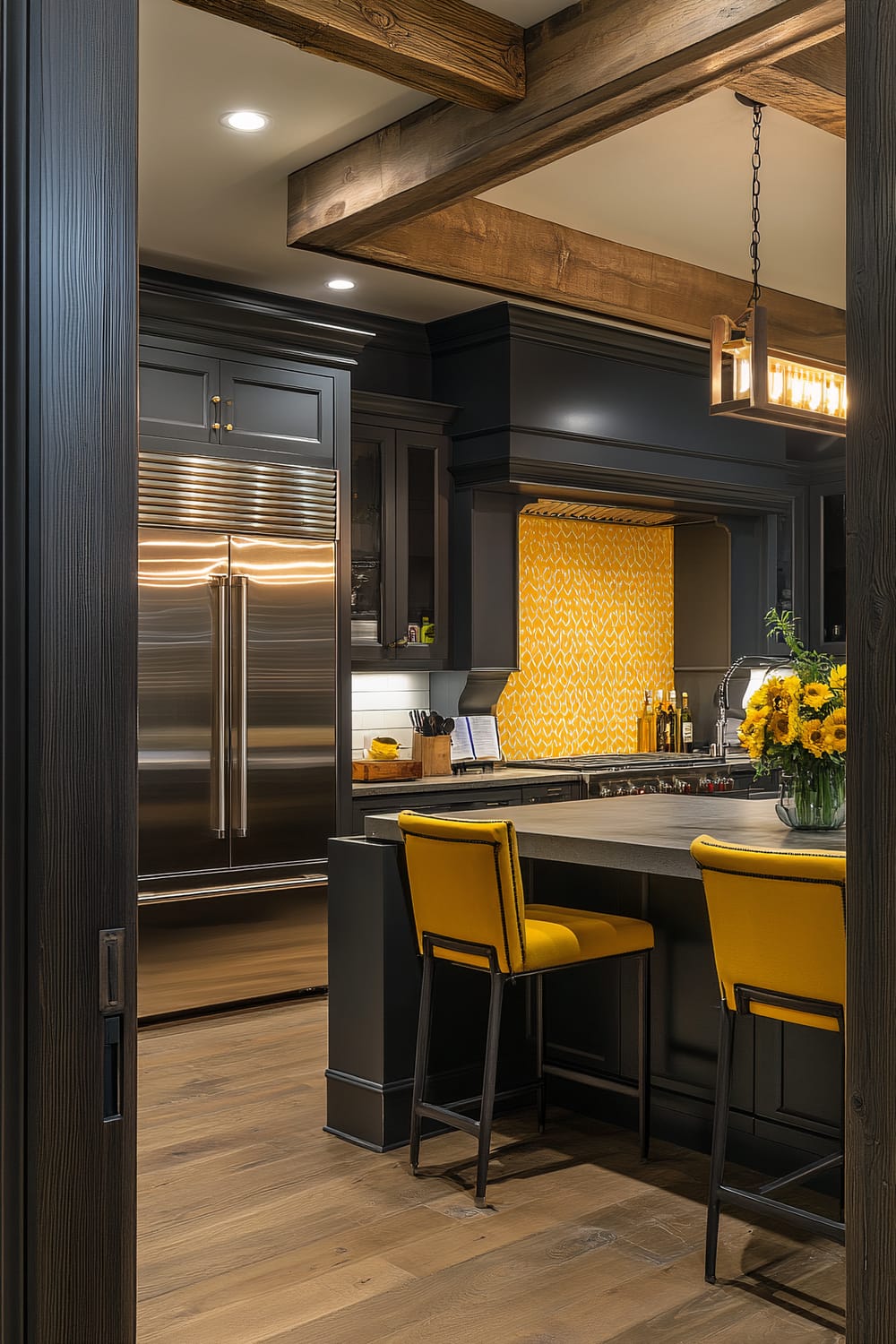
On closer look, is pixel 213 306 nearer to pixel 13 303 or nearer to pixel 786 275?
pixel 786 275

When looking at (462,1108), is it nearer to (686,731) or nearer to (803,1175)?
(803,1175)

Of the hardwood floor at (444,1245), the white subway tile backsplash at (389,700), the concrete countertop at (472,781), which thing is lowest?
the hardwood floor at (444,1245)

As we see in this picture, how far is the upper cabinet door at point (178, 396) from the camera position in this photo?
15.2 ft

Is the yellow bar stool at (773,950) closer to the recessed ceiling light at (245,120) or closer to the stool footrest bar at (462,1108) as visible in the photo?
the stool footrest bar at (462,1108)

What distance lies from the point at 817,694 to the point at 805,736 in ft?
0.38

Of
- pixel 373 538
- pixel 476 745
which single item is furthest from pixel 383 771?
pixel 373 538

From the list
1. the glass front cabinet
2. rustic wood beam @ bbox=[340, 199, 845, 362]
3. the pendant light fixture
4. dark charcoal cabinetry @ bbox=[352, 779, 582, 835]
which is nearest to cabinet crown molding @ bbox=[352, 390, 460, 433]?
the glass front cabinet

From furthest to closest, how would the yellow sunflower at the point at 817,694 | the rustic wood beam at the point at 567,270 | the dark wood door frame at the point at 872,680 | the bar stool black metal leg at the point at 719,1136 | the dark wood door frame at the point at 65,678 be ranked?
1. the rustic wood beam at the point at 567,270
2. the yellow sunflower at the point at 817,694
3. the bar stool black metal leg at the point at 719,1136
4. the dark wood door frame at the point at 872,680
5. the dark wood door frame at the point at 65,678

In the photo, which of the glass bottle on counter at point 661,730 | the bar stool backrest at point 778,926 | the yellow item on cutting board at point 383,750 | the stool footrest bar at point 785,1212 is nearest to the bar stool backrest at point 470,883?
the bar stool backrest at point 778,926

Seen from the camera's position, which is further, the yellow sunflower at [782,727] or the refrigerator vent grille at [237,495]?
the refrigerator vent grille at [237,495]

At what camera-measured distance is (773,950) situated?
2.57m

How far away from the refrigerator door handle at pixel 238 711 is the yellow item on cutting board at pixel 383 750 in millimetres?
879

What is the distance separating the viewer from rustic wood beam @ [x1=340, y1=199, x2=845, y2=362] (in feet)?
14.4

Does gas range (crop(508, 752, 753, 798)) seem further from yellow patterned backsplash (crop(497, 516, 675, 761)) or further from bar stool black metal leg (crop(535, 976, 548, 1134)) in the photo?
bar stool black metal leg (crop(535, 976, 548, 1134))
